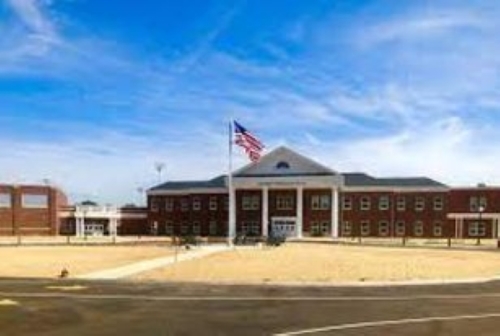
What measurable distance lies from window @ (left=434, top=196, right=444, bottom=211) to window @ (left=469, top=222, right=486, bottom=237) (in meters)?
4.64

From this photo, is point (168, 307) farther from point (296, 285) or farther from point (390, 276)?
point (390, 276)

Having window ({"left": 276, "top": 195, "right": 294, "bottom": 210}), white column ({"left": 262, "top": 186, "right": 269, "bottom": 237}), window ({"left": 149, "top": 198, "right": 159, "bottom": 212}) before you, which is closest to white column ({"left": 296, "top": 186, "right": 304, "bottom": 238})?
window ({"left": 276, "top": 195, "right": 294, "bottom": 210})

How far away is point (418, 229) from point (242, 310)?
8709cm

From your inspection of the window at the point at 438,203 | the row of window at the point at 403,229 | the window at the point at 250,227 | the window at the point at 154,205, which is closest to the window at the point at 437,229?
the row of window at the point at 403,229

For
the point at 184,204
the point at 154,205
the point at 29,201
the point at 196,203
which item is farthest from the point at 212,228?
the point at 29,201

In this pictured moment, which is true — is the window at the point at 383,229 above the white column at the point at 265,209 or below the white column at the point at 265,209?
below

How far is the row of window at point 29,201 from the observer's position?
114m

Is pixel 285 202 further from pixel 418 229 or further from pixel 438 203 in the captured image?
pixel 438 203

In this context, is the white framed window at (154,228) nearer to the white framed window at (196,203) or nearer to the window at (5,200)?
the white framed window at (196,203)

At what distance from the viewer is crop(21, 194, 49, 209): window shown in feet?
383

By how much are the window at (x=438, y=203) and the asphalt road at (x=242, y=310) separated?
2929 inches

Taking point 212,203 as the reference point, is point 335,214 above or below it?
below

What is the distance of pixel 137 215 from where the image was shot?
417ft

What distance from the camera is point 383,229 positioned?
364 feet
